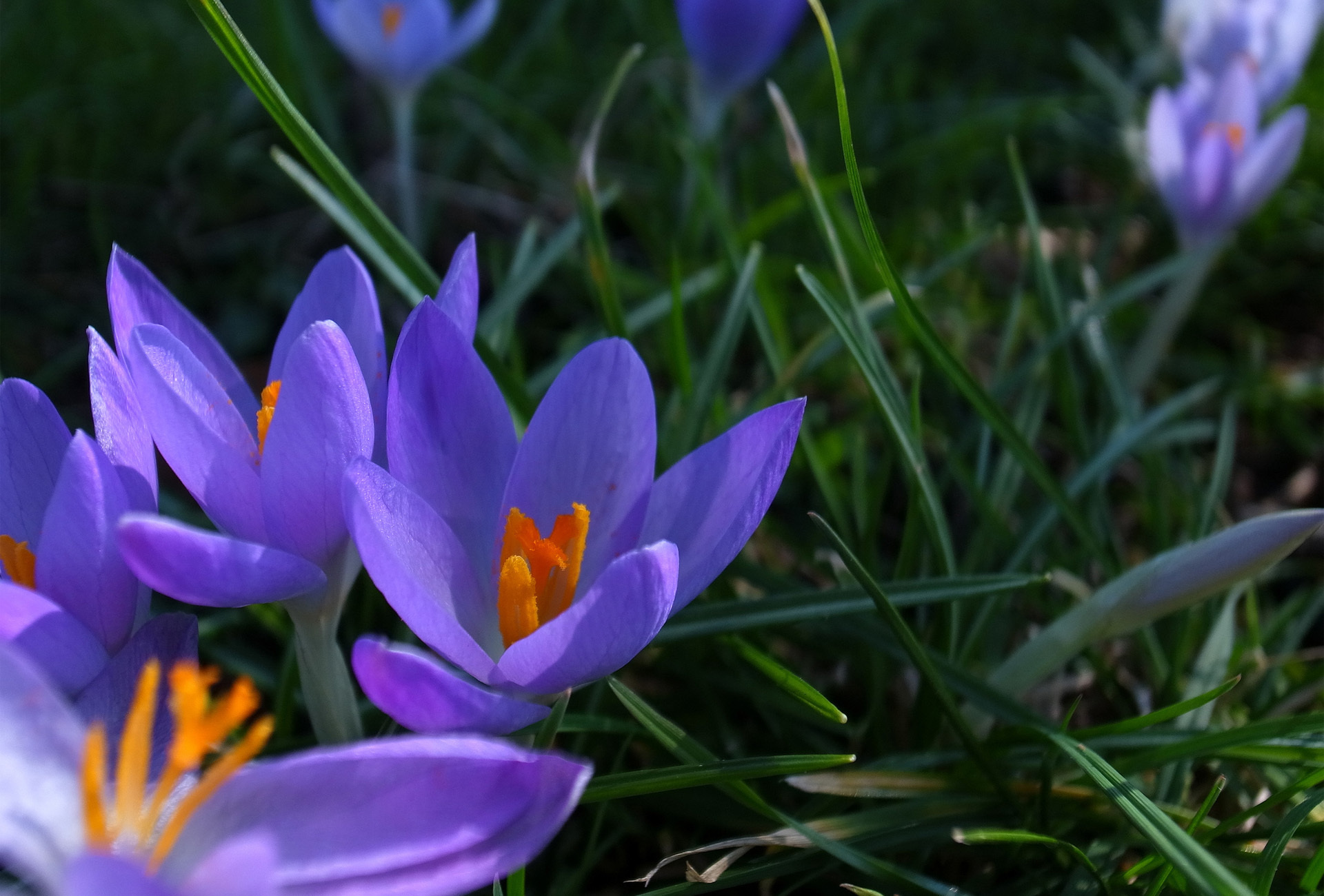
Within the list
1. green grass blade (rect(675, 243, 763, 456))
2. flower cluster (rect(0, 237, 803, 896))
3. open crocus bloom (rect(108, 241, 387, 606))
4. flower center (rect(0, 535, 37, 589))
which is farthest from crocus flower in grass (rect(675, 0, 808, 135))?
flower center (rect(0, 535, 37, 589))

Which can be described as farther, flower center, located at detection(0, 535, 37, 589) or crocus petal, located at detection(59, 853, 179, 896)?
flower center, located at detection(0, 535, 37, 589)

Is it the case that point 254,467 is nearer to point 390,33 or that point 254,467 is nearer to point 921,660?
point 921,660

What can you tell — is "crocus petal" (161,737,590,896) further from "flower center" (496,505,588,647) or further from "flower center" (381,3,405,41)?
"flower center" (381,3,405,41)

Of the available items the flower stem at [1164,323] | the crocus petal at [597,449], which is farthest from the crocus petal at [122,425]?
the flower stem at [1164,323]

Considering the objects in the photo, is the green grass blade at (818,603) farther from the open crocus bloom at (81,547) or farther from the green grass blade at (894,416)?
the open crocus bloom at (81,547)

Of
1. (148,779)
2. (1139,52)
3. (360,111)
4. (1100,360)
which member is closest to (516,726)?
(148,779)

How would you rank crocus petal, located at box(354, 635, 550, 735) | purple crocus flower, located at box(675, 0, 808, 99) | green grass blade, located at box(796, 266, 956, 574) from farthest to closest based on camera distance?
purple crocus flower, located at box(675, 0, 808, 99) < green grass blade, located at box(796, 266, 956, 574) < crocus petal, located at box(354, 635, 550, 735)

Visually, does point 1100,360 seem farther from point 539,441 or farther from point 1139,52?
point 1139,52
